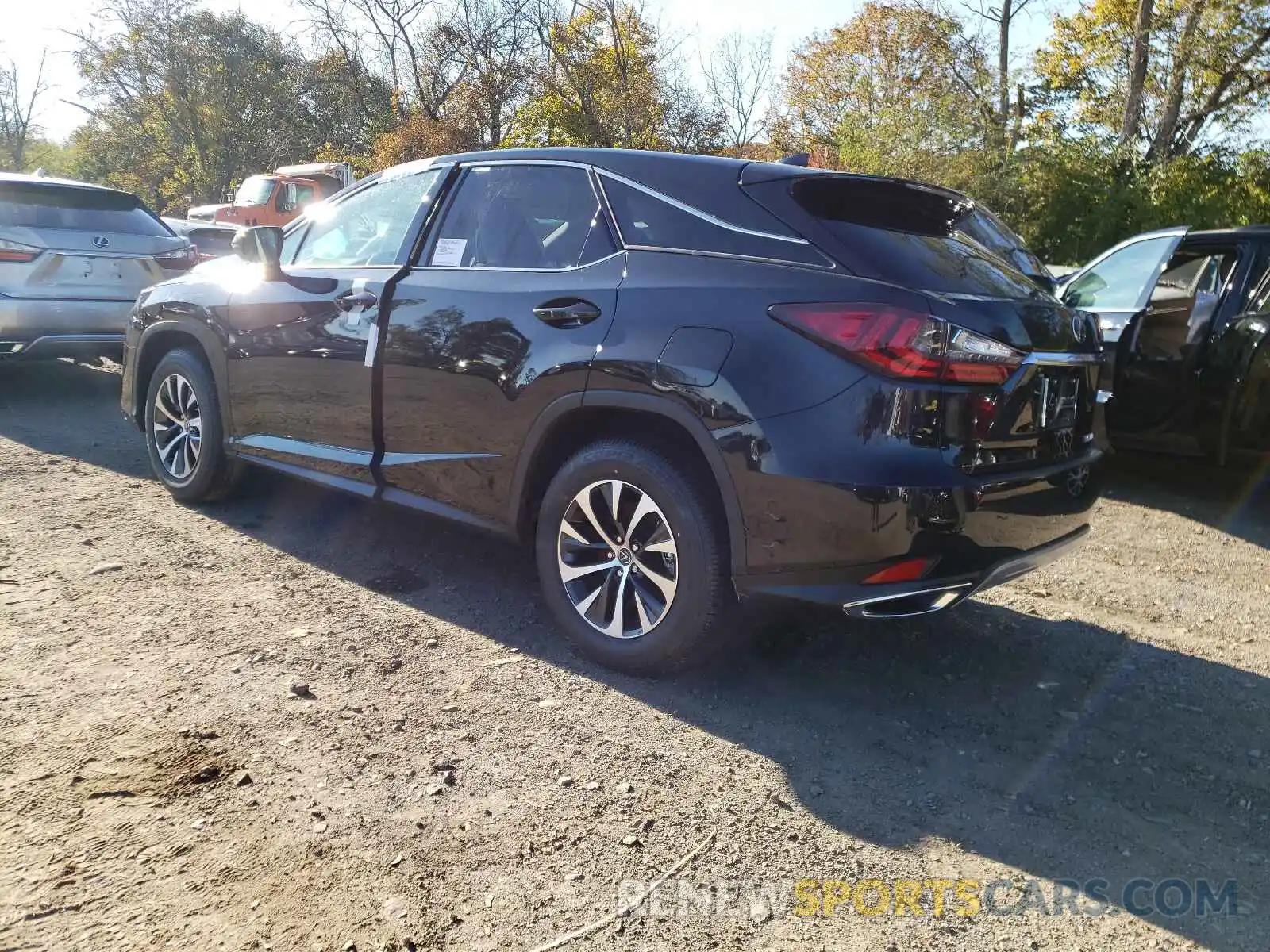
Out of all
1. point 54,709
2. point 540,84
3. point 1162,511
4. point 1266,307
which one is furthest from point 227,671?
point 540,84

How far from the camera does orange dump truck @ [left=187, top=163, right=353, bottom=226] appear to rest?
60.5 ft

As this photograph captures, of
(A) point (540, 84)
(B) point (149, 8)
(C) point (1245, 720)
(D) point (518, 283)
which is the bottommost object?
(C) point (1245, 720)

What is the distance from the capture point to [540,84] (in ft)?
87.3

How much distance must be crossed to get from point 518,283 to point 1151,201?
53.6 ft

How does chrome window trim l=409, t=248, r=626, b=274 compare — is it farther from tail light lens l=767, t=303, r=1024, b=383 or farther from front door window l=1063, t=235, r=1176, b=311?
front door window l=1063, t=235, r=1176, b=311

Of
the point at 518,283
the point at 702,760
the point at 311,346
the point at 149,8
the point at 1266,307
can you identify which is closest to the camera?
the point at 702,760

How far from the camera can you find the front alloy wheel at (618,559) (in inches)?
129

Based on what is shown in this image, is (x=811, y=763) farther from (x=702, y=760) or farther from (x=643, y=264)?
(x=643, y=264)

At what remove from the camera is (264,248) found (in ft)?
15.1

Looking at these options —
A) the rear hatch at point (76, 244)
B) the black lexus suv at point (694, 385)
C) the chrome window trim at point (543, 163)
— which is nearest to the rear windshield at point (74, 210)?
the rear hatch at point (76, 244)

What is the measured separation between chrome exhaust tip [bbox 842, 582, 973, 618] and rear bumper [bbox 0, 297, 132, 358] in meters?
6.50

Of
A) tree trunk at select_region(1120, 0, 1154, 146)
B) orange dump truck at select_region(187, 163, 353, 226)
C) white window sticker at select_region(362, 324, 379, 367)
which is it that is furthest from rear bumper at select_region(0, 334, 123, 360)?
tree trunk at select_region(1120, 0, 1154, 146)

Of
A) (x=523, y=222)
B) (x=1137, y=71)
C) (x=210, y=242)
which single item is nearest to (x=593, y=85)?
(x=1137, y=71)

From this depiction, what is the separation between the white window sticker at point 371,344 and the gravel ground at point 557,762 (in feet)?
3.14
